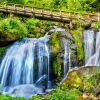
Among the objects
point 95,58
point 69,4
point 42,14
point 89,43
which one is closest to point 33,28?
point 42,14

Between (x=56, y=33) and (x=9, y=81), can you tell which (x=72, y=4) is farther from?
(x=9, y=81)

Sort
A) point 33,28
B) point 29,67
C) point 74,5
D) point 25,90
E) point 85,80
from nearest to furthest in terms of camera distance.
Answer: point 85,80 < point 25,90 < point 29,67 < point 33,28 < point 74,5

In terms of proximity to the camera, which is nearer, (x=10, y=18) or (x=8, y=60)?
(x=8, y=60)

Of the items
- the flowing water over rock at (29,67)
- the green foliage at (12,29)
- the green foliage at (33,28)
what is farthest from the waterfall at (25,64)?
the green foliage at (33,28)

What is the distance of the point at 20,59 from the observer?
23.5 metres

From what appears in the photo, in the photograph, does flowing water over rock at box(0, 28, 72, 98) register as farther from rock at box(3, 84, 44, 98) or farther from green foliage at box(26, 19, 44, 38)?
green foliage at box(26, 19, 44, 38)

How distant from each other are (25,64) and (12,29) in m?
2.89

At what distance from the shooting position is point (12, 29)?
24.9m

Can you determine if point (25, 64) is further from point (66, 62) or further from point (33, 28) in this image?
point (33, 28)

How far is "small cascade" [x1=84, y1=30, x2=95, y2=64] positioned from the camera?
23.3 metres

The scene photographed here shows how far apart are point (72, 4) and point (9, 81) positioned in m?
12.3

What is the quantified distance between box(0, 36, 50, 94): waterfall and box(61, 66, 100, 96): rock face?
13.1 ft

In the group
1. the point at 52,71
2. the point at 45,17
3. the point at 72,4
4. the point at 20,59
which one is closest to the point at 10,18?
the point at 45,17

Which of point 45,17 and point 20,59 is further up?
point 45,17
